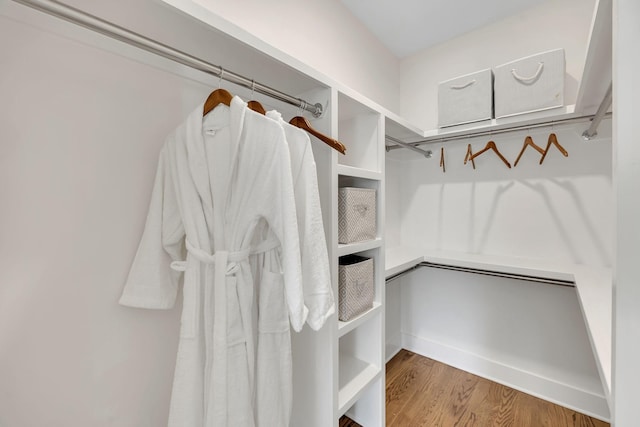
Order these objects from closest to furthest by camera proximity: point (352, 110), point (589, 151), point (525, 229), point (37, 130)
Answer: point (37, 130), point (352, 110), point (589, 151), point (525, 229)

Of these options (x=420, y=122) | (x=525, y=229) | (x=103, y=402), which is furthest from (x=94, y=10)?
(x=525, y=229)

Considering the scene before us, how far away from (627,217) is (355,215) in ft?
2.57

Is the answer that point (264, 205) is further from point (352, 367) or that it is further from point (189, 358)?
point (352, 367)

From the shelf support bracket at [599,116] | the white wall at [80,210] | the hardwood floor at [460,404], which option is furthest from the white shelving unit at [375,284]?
the shelf support bracket at [599,116]

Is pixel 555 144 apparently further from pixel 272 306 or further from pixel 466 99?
pixel 272 306

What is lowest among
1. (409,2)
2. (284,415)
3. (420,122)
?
(284,415)

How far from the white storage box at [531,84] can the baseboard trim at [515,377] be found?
5.41ft

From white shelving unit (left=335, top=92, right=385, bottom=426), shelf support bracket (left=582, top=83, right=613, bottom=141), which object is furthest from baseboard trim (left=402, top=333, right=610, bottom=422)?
shelf support bracket (left=582, top=83, right=613, bottom=141)

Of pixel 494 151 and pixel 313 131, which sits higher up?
pixel 494 151

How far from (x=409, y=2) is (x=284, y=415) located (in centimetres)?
215

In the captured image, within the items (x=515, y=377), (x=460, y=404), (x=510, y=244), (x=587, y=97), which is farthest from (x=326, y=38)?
(x=515, y=377)

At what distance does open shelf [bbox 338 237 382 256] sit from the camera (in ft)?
3.44

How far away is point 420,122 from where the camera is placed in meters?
2.12

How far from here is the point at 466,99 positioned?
162cm
